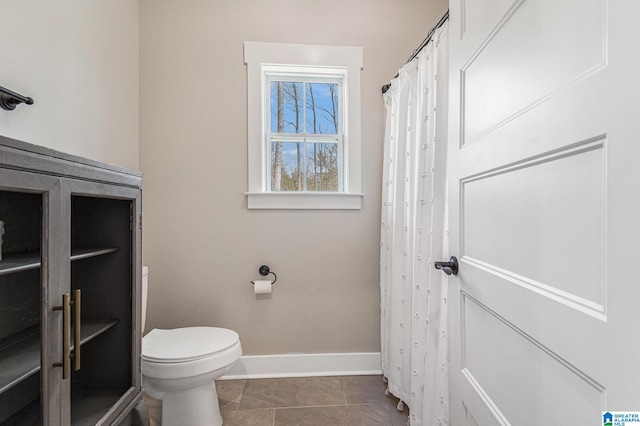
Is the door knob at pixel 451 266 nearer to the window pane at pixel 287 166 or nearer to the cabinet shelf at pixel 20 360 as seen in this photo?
the cabinet shelf at pixel 20 360


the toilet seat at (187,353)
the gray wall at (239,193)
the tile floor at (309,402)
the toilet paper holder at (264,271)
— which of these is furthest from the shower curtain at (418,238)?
the toilet seat at (187,353)

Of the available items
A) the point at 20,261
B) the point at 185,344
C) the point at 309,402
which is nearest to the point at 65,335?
the point at 20,261

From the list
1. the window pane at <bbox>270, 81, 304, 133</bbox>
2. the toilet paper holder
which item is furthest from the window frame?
the toilet paper holder

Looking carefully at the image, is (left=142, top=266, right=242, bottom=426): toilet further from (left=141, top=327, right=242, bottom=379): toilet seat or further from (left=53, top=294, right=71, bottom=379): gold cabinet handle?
(left=53, top=294, right=71, bottom=379): gold cabinet handle

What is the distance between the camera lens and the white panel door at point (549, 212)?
0.43 m

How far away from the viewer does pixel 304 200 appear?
2.09 metres

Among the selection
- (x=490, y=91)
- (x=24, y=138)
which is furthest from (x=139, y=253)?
(x=490, y=91)

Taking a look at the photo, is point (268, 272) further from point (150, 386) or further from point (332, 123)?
point (332, 123)

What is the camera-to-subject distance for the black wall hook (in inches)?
41.3

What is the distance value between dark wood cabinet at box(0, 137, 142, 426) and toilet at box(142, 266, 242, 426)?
0.98 ft

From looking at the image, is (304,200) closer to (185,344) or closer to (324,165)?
(324,165)

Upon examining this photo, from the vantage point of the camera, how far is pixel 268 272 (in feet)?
6.79

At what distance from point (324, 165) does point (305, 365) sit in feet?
4.67

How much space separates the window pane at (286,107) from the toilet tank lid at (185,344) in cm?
140
